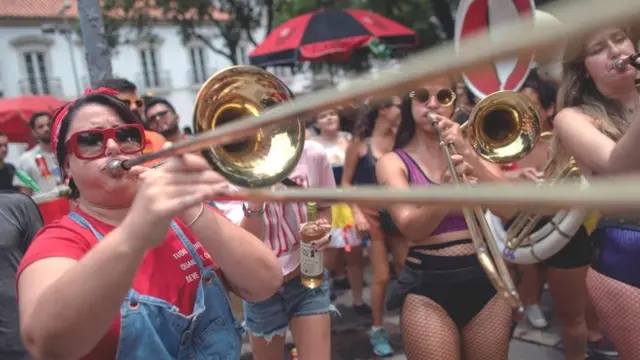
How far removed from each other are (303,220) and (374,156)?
1.76 metres

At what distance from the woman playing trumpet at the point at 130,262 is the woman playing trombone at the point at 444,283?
36.5 inches

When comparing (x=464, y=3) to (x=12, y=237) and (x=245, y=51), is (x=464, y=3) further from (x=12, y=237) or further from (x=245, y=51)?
(x=245, y=51)

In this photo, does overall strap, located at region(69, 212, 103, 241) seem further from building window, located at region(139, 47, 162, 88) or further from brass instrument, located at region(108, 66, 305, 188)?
building window, located at region(139, 47, 162, 88)

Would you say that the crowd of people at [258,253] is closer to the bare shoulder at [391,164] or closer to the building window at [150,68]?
the bare shoulder at [391,164]

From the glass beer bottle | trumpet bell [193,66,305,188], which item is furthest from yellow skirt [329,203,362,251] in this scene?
trumpet bell [193,66,305,188]

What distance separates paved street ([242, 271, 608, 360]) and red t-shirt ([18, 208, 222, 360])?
2.76m

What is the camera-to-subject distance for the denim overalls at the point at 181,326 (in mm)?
1357

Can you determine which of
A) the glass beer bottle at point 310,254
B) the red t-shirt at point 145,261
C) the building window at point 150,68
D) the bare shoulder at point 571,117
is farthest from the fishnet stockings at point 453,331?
the building window at point 150,68

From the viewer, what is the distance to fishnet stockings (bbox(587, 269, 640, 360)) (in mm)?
1939

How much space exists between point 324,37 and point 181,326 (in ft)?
19.5

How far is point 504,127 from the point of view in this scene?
8.07 feet

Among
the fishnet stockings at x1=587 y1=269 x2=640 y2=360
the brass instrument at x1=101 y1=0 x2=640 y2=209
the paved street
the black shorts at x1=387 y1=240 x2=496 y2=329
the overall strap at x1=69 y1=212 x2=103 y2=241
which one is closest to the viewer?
the brass instrument at x1=101 y1=0 x2=640 y2=209

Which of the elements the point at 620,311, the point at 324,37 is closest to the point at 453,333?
the point at 620,311

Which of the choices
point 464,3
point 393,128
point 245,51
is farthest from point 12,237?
point 245,51
